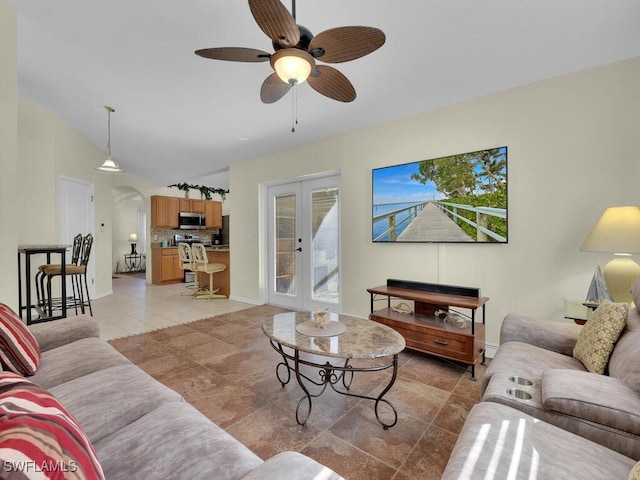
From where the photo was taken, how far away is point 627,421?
1.03 m

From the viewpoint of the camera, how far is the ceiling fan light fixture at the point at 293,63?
1.58m

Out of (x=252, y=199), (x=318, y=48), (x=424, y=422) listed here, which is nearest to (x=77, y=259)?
(x=252, y=199)

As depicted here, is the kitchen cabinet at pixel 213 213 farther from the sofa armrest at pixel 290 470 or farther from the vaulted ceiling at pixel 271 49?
the sofa armrest at pixel 290 470

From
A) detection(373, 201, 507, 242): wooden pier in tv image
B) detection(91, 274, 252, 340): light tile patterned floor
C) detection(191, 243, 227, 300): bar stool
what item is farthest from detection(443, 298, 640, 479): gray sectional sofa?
detection(191, 243, 227, 300): bar stool

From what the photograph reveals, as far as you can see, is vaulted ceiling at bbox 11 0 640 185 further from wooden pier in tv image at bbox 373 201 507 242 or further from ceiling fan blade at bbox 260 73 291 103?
wooden pier in tv image at bbox 373 201 507 242

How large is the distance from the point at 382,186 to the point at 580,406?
2.66 metres

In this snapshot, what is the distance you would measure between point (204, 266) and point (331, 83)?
451 cm

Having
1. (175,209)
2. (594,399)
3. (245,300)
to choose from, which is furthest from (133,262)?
(594,399)

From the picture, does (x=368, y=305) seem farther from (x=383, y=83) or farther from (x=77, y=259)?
(x=77, y=259)

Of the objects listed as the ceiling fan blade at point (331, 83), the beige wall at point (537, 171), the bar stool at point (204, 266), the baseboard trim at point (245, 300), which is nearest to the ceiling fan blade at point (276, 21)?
the ceiling fan blade at point (331, 83)

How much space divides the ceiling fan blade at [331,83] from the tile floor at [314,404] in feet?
7.03

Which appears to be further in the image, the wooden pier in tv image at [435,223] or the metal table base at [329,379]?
the wooden pier in tv image at [435,223]

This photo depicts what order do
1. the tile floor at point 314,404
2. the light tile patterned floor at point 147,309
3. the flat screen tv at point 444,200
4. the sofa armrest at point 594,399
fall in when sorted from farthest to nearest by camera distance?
the light tile patterned floor at point 147,309 → the flat screen tv at point 444,200 → the tile floor at point 314,404 → the sofa armrest at point 594,399

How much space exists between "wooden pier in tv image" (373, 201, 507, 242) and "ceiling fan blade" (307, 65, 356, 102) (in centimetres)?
154
